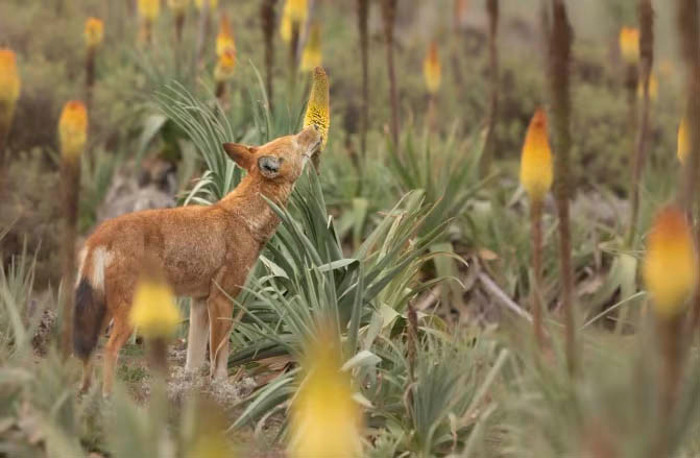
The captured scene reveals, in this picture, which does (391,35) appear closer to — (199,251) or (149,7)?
(149,7)

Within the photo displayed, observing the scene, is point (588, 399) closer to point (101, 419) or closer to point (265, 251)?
point (101, 419)

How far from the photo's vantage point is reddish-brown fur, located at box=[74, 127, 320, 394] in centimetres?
557

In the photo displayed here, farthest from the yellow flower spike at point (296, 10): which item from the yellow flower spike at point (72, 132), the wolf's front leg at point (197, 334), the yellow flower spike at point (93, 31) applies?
the yellow flower spike at point (72, 132)

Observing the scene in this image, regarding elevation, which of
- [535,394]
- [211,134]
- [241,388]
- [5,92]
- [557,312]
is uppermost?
[5,92]

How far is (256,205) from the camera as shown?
627 cm

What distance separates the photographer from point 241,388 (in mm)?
6160

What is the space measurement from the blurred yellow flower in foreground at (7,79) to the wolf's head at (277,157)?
4.65 ft

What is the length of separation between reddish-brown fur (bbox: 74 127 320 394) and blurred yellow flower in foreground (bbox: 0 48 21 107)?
0.87 meters

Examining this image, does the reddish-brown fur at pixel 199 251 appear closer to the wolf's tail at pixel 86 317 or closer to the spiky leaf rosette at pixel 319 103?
the wolf's tail at pixel 86 317

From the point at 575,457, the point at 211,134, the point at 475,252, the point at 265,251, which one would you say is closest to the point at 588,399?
the point at 575,457

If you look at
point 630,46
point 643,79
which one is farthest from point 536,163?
point 630,46

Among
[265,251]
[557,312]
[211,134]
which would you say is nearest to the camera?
[265,251]

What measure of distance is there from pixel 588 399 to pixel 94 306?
86.9 inches

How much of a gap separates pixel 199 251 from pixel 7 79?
1.36 m
